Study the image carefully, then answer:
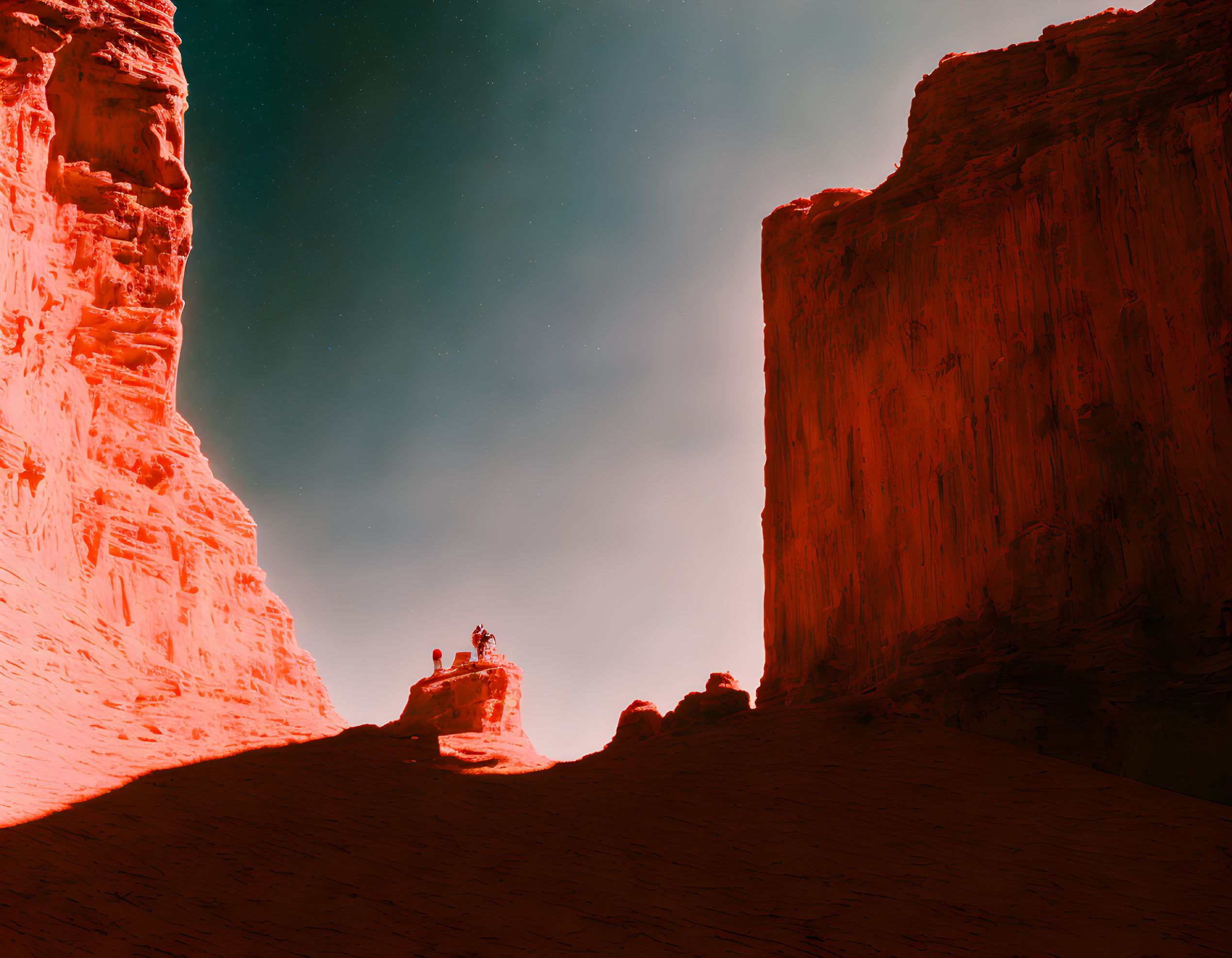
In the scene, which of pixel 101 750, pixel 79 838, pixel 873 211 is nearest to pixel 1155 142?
pixel 873 211

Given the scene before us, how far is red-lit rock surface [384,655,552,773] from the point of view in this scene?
88.0ft

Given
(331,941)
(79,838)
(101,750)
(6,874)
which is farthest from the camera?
(101,750)

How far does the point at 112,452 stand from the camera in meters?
22.7

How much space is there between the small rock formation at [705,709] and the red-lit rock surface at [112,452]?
8.38m

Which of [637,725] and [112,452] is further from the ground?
[112,452]

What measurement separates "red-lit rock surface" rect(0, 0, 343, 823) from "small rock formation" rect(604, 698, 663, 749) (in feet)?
24.1

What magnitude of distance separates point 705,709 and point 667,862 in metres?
7.50

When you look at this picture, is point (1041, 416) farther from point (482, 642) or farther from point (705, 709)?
point (482, 642)

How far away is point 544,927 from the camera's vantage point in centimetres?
927

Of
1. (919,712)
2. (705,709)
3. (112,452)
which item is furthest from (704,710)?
(112,452)

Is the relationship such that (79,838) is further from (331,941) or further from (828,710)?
(828,710)

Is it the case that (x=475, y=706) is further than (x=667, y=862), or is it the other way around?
(x=475, y=706)

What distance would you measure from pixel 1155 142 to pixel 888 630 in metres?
9.89

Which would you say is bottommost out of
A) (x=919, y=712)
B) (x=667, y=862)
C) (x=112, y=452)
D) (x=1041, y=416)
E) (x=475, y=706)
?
(x=667, y=862)
